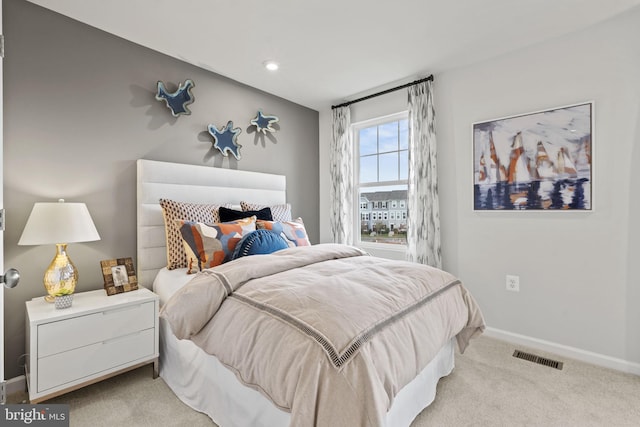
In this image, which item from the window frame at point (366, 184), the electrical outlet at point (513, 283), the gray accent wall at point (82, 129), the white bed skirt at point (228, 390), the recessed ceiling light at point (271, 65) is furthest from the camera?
the window frame at point (366, 184)

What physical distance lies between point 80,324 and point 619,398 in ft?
10.5

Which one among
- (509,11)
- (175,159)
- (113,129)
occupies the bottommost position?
(175,159)

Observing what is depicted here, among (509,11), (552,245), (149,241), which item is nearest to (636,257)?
(552,245)

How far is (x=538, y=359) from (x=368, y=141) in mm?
2679

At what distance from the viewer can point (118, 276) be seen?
7.00ft

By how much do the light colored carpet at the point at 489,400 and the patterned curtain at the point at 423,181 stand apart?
1.12 m

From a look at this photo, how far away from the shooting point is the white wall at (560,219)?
2.19 metres

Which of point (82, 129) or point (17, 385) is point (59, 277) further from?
point (82, 129)

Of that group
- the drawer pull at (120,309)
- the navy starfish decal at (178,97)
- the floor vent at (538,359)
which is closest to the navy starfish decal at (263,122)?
the navy starfish decal at (178,97)

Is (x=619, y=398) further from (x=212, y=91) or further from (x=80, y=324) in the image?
(x=212, y=91)

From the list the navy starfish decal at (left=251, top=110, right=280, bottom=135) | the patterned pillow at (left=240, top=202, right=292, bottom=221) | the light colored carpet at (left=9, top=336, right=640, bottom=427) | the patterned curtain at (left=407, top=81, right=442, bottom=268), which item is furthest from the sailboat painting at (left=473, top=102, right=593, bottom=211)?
the navy starfish decal at (left=251, top=110, right=280, bottom=135)

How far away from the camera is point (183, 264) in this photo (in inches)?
93.5

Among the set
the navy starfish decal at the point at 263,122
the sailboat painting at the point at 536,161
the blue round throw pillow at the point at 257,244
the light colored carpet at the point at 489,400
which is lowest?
the light colored carpet at the point at 489,400

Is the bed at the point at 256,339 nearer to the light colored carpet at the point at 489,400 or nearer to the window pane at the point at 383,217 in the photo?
the light colored carpet at the point at 489,400
